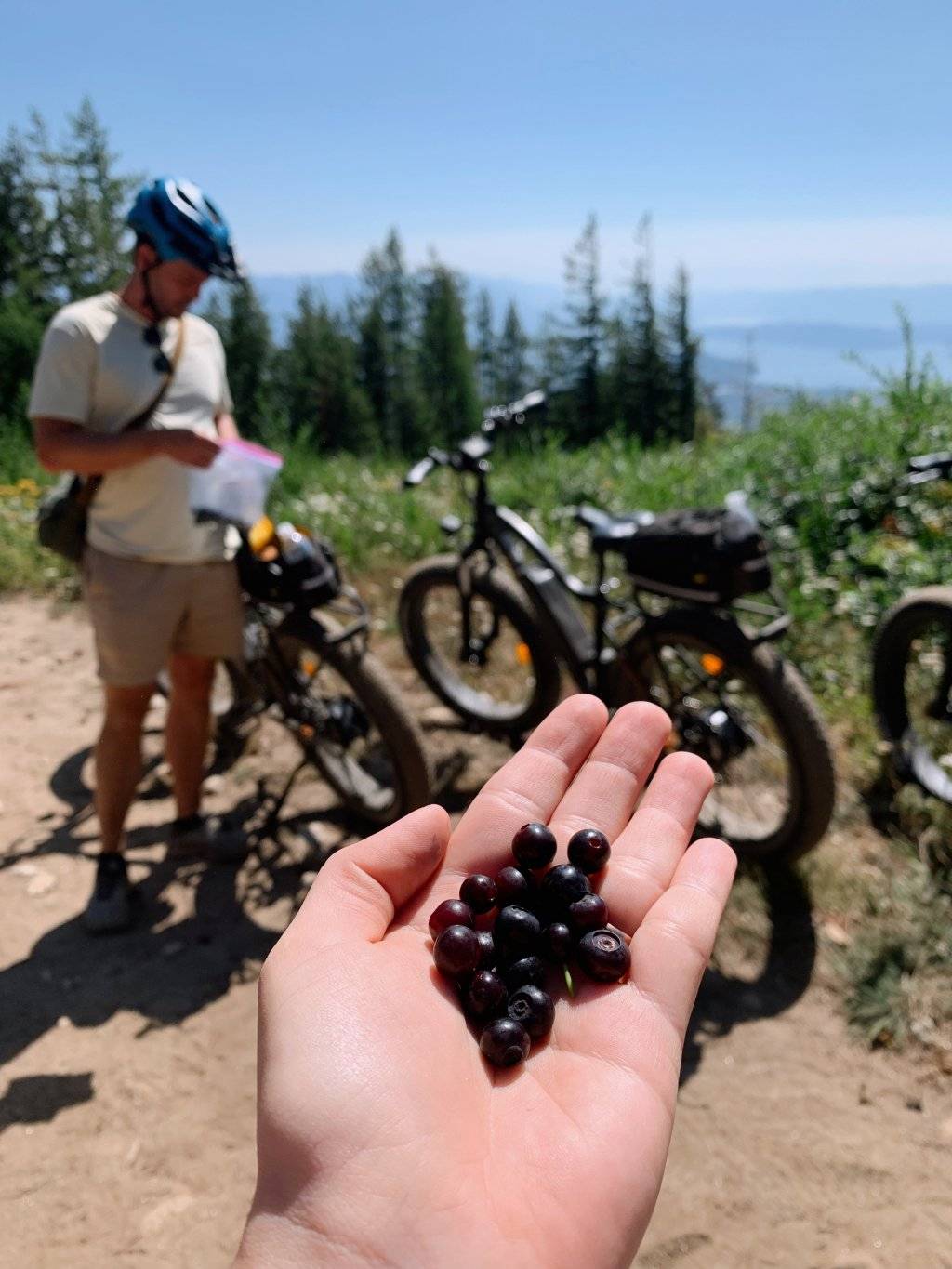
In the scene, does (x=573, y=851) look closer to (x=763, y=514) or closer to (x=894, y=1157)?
(x=894, y=1157)

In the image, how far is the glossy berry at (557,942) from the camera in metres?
1.95

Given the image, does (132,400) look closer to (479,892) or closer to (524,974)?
(479,892)

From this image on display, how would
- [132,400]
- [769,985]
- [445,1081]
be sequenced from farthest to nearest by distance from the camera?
[769,985] < [132,400] < [445,1081]

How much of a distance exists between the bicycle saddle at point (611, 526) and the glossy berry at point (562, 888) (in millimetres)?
1807

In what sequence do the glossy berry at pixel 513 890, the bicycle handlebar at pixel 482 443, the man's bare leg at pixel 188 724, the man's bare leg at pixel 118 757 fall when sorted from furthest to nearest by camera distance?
the bicycle handlebar at pixel 482 443, the man's bare leg at pixel 188 724, the man's bare leg at pixel 118 757, the glossy berry at pixel 513 890

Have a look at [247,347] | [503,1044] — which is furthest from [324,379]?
[503,1044]

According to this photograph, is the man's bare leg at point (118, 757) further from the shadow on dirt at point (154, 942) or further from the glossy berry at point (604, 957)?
the glossy berry at point (604, 957)

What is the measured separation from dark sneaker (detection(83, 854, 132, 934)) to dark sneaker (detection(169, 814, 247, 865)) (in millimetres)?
311

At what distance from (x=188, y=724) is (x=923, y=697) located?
3.53 m

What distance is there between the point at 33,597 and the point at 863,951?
19.6 ft

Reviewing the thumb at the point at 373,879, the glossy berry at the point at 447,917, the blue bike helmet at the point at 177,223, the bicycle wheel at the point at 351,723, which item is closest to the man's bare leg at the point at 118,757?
the bicycle wheel at the point at 351,723

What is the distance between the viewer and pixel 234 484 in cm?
325

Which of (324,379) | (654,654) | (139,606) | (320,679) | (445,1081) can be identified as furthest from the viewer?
(324,379)

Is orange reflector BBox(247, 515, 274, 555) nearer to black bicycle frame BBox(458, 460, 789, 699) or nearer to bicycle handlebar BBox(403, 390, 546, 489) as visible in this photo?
bicycle handlebar BBox(403, 390, 546, 489)
